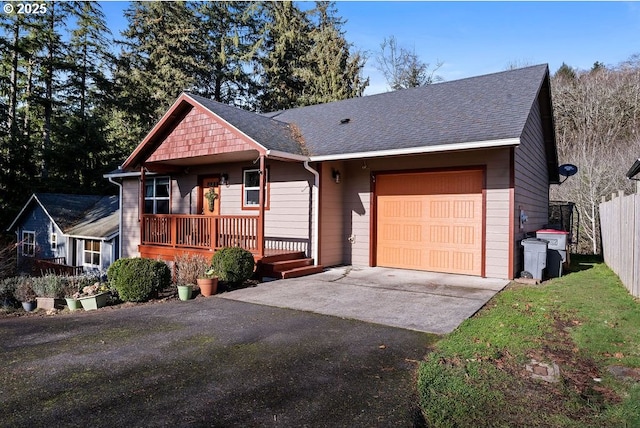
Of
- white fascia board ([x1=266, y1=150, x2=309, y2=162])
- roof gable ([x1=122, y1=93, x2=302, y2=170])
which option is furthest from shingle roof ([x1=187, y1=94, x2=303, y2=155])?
white fascia board ([x1=266, y1=150, x2=309, y2=162])

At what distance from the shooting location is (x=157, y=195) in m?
13.5

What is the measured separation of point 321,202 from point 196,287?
364 centimetres

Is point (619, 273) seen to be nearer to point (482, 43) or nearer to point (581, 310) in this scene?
point (581, 310)

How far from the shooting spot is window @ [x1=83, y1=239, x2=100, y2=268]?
16.2 metres

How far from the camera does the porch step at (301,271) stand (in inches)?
345

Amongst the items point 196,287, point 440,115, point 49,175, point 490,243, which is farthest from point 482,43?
point 49,175

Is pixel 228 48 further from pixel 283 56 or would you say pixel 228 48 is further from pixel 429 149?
pixel 429 149

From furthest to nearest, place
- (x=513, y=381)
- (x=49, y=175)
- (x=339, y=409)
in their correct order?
(x=49, y=175)
(x=513, y=381)
(x=339, y=409)

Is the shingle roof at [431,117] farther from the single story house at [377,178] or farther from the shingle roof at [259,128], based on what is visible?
the shingle roof at [259,128]

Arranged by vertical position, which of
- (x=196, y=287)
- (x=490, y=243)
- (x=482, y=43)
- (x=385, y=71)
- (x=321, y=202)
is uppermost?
(x=385, y=71)

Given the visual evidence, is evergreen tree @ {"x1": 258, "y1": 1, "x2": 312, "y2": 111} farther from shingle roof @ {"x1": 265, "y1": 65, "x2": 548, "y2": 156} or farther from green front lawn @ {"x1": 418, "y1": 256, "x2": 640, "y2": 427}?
green front lawn @ {"x1": 418, "y1": 256, "x2": 640, "y2": 427}

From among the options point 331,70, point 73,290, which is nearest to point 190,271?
point 73,290

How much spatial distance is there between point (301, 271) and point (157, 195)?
710cm

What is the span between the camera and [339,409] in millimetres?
2957
